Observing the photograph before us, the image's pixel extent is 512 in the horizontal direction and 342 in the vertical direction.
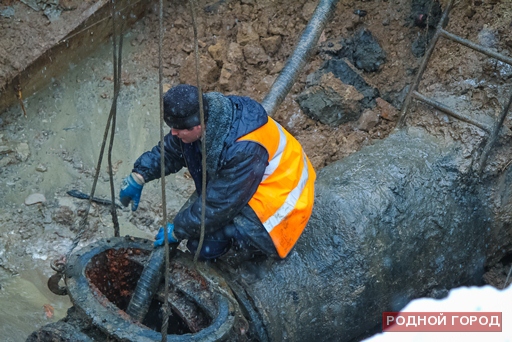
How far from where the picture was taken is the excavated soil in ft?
13.6

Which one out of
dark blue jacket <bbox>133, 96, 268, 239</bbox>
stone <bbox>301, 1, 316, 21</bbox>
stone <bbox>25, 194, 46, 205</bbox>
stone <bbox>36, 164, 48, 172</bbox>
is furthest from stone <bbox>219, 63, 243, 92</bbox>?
dark blue jacket <bbox>133, 96, 268, 239</bbox>

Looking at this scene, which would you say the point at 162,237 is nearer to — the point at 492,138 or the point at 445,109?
the point at 445,109

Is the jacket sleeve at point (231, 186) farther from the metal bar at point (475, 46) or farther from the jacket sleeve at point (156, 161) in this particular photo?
the metal bar at point (475, 46)

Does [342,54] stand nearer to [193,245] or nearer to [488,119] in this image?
[488,119]

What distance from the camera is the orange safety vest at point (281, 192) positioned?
3.06 metres

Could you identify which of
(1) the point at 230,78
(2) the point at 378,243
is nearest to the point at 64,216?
(1) the point at 230,78

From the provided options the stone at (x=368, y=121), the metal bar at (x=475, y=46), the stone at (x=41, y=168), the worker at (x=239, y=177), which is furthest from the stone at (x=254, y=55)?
the worker at (x=239, y=177)

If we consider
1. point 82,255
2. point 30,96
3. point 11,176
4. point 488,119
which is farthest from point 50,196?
point 488,119

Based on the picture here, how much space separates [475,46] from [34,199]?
144 inches

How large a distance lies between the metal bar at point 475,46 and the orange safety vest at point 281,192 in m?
1.67

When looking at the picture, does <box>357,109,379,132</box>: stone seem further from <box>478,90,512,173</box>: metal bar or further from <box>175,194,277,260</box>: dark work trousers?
<box>175,194,277,260</box>: dark work trousers

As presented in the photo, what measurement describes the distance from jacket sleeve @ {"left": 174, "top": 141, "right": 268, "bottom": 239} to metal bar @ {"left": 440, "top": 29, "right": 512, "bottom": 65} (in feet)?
6.32

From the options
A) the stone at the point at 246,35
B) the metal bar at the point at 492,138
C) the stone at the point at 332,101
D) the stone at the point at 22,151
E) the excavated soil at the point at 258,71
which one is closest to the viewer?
the metal bar at the point at 492,138

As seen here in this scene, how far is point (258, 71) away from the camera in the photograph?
534 cm
